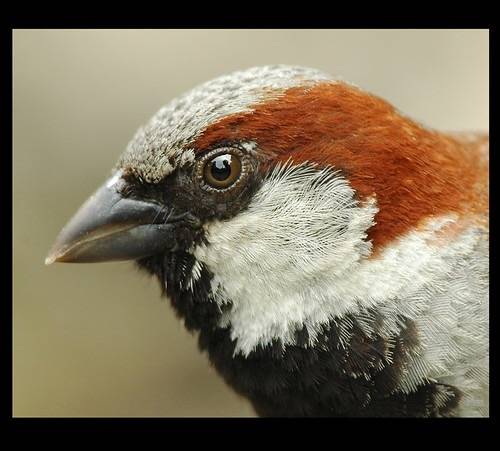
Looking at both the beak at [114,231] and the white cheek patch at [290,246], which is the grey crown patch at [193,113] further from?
the white cheek patch at [290,246]

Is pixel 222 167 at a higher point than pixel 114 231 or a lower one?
higher

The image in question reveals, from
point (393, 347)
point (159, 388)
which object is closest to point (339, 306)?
point (393, 347)

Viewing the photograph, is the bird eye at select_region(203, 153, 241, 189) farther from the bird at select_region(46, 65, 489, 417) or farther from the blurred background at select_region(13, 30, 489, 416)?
the blurred background at select_region(13, 30, 489, 416)

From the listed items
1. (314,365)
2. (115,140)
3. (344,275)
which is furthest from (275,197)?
(115,140)

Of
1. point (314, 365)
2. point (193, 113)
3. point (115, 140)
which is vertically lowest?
point (314, 365)

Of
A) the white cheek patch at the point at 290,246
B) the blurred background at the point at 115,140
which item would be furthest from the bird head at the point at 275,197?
the blurred background at the point at 115,140

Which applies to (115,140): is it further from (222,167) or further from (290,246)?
(290,246)

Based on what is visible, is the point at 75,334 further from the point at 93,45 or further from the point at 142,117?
the point at 93,45

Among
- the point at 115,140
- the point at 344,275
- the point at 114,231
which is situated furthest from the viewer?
the point at 115,140
